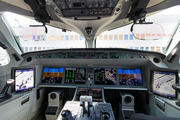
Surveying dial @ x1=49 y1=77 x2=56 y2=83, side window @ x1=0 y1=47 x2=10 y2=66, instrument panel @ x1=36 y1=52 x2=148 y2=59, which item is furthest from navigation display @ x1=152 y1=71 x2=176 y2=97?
side window @ x1=0 y1=47 x2=10 y2=66

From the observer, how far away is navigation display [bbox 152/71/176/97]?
1.58 m

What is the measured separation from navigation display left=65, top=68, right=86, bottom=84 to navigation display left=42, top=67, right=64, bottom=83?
0.67 feet

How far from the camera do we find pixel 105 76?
90.4 inches

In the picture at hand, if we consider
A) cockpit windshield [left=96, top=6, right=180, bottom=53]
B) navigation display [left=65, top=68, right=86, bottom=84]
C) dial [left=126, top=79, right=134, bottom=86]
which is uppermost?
cockpit windshield [left=96, top=6, right=180, bottom=53]

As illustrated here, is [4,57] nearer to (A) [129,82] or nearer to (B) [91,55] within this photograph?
(B) [91,55]

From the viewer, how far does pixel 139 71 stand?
2283mm

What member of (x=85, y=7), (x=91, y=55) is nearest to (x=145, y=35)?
(x=91, y=55)

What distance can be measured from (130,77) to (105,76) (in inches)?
26.2

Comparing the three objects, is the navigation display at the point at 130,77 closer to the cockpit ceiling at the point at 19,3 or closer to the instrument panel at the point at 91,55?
the instrument panel at the point at 91,55

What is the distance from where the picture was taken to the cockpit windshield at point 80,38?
1853mm

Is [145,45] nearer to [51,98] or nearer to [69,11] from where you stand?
[69,11]

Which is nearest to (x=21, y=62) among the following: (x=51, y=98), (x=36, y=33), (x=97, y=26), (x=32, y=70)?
(x=32, y=70)

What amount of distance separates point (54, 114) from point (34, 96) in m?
0.69

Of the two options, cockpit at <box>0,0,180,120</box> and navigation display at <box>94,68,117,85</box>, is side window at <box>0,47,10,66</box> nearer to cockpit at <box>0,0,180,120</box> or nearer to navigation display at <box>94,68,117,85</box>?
cockpit at <box>0,0,180,120</box>
